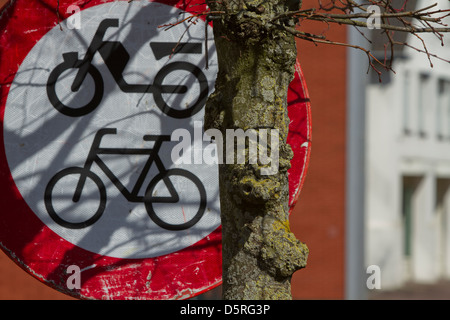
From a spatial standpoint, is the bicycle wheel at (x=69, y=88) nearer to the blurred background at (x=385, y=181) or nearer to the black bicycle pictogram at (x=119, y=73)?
the black bicycle pictogram at (x=119, y=73)

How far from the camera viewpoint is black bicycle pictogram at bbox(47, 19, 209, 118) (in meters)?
2.78

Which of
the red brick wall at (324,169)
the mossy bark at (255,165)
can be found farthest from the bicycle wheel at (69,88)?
the red brick wall at (324,169)

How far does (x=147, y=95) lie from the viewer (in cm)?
280

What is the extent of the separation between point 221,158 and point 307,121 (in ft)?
1.91

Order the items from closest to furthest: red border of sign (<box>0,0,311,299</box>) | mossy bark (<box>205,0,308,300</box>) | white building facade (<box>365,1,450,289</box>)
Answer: mossy bark (<box>205,0,308,300</box>) < red border of sign (<box>0,0,311,299</box>) < white building facade (<box>365,1,450,289</box>)

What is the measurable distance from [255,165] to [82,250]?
Result: 0.77 metres

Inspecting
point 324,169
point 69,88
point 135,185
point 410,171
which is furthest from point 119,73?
point 410,171

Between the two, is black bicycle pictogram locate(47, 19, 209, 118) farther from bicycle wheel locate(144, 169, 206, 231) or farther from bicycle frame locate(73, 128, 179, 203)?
bicycle wheel locate(144, 169, 206, 231)

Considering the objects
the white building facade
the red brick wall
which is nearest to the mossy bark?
the red brick wall

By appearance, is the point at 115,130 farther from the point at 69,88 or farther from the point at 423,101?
the point at 423,101

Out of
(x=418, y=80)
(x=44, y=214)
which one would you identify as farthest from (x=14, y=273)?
(x=418, y=80)

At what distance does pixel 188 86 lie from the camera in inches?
110

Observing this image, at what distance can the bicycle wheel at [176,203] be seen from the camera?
277 cm

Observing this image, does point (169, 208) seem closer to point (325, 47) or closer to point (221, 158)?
point (221, 158)
